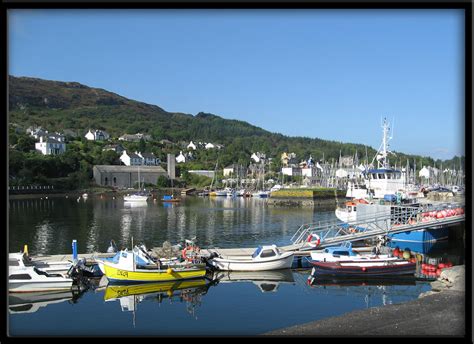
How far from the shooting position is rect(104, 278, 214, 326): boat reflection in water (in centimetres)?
1512

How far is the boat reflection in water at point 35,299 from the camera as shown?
14.4 metres

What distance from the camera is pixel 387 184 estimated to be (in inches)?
1292

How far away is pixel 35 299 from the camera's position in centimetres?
1513

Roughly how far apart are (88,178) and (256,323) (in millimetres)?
79978

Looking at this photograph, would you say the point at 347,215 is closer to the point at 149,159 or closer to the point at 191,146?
the point at 149,159

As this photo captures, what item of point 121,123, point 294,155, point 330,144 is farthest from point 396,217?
point 121,123

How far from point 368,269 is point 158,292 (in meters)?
7.55

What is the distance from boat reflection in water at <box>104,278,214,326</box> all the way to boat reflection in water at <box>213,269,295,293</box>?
90 centimetres

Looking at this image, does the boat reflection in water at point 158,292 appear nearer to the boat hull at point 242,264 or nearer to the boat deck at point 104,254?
the boat hull at point 242,264

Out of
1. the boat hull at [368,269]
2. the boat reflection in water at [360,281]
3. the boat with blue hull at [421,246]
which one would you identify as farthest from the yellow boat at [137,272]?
the boat with blue hull at [421,246]

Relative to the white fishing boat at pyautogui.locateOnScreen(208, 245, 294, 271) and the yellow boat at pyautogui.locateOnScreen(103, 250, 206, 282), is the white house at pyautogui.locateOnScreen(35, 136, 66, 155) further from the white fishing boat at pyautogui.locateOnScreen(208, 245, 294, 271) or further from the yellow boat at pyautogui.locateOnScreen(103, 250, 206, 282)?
the yellow boat at pyautogui.locateOnScreen(103, 250, 206, 282)

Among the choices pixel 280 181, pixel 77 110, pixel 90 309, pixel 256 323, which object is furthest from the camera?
pixel 77 110

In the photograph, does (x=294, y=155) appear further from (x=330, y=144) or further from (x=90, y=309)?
(x=90, y=309)

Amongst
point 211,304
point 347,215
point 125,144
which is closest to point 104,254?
point 211,304
